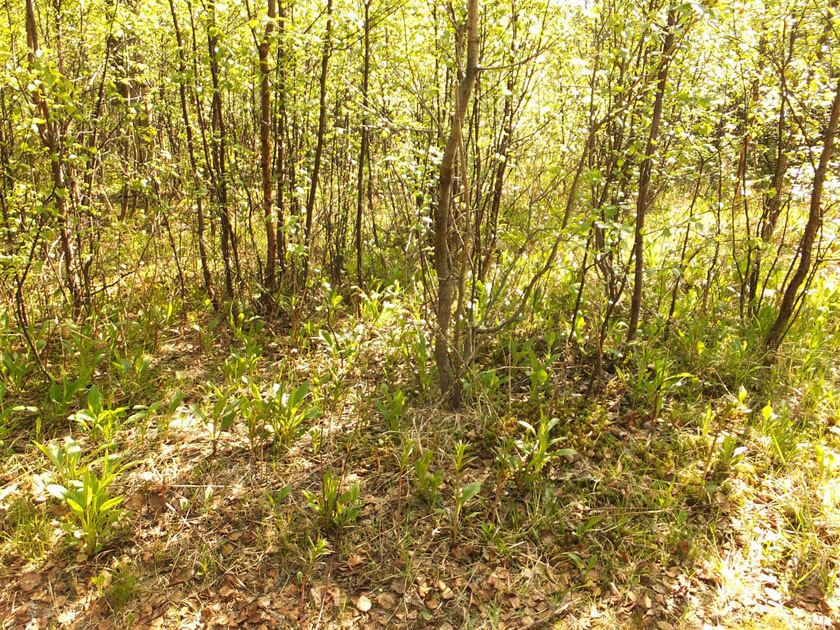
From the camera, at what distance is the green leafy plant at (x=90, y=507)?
235cm

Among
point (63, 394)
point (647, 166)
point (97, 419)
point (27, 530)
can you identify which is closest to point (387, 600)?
point (27, 530)

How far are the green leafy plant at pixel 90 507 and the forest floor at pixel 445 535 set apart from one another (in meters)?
0.08

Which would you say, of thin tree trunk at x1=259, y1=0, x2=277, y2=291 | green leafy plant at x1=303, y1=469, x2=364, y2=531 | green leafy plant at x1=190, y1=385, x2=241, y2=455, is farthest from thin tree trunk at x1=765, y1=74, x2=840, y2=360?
green leafy plant at x1=190, y1=385, x2=241, y2=455

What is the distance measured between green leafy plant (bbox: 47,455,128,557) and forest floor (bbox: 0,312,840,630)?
0.27 ft

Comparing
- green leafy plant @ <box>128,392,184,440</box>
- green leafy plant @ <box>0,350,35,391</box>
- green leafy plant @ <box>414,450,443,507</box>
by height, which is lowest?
green leafy plant @ <box>414,450,443,507</box>

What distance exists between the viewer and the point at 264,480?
9.48ft

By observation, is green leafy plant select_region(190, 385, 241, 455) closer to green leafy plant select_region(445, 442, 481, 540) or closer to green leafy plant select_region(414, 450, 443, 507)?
green leafy plant select_region(414, 450, 443, 507)

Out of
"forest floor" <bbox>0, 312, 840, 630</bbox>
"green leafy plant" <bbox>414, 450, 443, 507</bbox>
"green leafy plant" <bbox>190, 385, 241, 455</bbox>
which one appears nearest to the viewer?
"forest floor" <bbox>0, 312, 840, 630</bbox>

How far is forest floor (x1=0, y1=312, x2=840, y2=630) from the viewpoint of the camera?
228cm

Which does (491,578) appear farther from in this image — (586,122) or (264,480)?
(586,122)

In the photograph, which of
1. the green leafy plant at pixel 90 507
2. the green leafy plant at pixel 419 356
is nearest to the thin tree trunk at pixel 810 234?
the green leafy plant at pixel 419 356

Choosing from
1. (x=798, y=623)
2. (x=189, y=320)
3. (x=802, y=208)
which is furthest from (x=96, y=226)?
(x=802, y=208)

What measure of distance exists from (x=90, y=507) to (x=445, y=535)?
1693 millimetres

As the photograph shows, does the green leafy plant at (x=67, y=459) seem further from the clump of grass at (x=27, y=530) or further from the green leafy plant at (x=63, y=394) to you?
the green leafy plant at (x=63, y=394)
